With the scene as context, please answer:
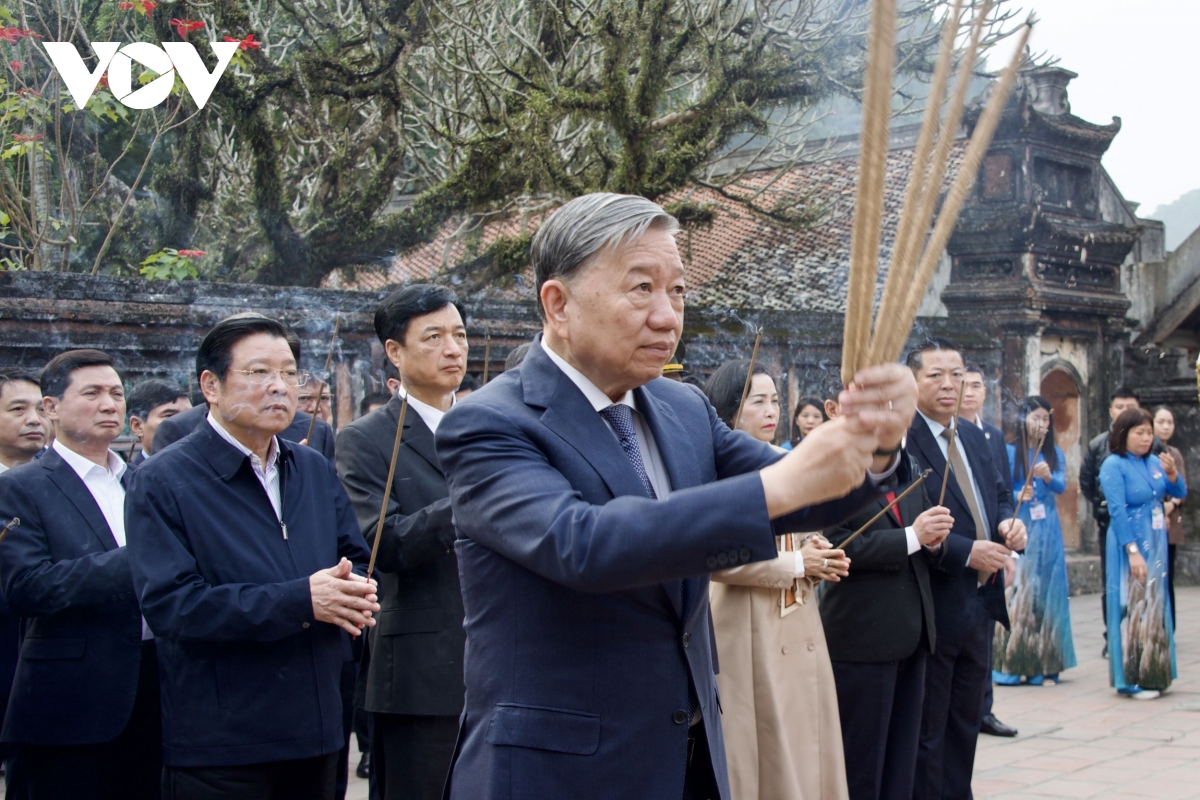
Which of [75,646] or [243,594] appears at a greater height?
[243,594]

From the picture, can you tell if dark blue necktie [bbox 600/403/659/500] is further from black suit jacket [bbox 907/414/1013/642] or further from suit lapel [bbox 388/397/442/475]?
black suit jacket [bbox 907/414/1013/642]

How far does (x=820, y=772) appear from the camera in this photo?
3652 mm

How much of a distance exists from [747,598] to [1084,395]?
10.3 meters

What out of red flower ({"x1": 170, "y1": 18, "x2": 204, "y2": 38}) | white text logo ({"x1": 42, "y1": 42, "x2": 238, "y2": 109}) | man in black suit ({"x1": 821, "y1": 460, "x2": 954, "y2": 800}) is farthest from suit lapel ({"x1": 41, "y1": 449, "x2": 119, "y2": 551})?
white text logo ({"x1": 42, "y1": 42, "x2": 238, "y2": 109})

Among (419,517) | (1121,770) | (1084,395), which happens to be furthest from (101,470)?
(1084,395)

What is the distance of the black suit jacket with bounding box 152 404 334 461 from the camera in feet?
14.0

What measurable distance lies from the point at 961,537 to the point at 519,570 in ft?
9.31

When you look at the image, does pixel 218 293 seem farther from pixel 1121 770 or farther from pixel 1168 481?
pixel 1168 481

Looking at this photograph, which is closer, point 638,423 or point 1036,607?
point 638,423

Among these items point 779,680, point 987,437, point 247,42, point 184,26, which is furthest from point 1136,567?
point 184,26

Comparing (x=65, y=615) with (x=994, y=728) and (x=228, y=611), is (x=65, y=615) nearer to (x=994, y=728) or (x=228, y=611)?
(x=228, y=611)

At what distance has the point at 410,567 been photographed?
3502mm

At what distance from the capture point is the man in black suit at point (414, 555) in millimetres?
3369

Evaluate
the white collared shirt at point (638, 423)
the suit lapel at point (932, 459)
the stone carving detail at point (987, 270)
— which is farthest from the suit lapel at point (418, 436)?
the stone carving detail at point (987, 270)
